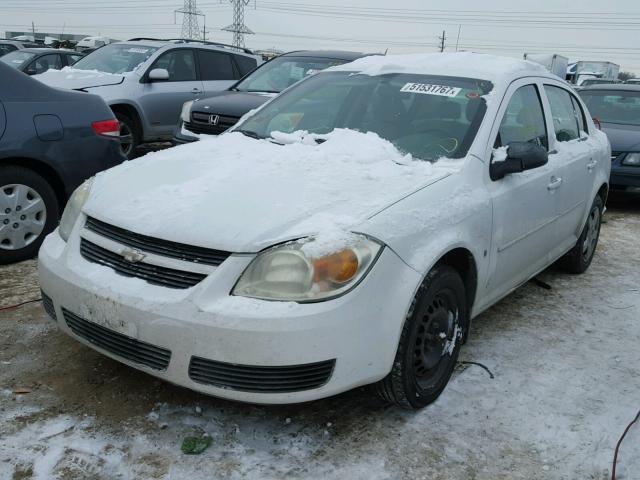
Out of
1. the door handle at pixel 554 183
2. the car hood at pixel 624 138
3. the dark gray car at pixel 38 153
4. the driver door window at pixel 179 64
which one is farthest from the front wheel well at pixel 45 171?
the car hood at pixel 624 138

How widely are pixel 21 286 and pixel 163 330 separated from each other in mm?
2237

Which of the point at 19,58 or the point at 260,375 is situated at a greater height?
the point at 260,375

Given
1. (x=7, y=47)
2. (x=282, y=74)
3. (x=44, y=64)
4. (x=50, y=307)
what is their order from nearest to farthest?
(x=50, y=307)
(x=282, y=74)
(x=44, y=64)
(x=7, y=47)

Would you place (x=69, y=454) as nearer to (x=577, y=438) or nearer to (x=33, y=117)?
(x=577, y=438)

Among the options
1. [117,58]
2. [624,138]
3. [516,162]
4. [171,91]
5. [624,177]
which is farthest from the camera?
[117,58]

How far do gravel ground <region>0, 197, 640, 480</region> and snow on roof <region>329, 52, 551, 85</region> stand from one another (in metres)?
1.60

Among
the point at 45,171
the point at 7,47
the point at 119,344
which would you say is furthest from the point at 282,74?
the point at 7,47

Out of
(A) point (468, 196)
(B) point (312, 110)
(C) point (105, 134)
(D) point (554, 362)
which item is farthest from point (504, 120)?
(C) point (105, 134)

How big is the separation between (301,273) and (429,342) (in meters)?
0.83

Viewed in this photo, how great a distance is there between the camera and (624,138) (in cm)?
792

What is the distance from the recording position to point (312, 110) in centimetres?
388

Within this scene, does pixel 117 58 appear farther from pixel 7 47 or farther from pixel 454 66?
pixel 7 47

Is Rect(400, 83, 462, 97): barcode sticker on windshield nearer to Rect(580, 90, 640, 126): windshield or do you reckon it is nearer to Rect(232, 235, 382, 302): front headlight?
Rect(232, 235, 382, 302): front headlight

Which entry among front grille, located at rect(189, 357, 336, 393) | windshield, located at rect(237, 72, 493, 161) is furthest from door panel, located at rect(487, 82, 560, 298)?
front grille, located at rect(189, 357, 336, 393)
